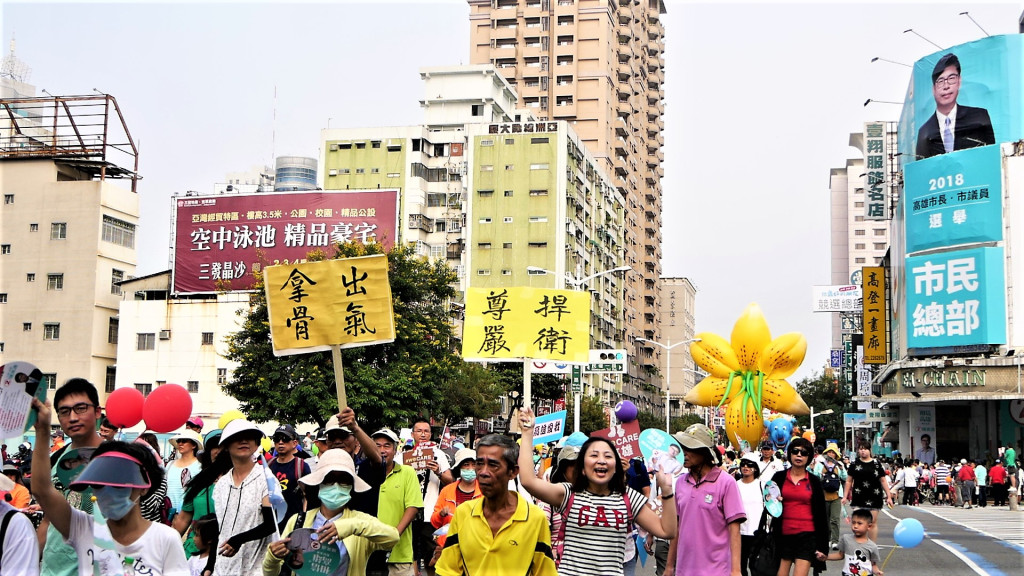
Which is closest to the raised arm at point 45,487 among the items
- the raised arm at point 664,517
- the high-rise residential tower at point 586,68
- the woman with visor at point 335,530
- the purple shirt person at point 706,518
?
the woman with visor at point 335,530

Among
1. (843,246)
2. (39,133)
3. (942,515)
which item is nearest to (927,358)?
(942,515)

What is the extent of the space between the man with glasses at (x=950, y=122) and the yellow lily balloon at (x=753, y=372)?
3248cm

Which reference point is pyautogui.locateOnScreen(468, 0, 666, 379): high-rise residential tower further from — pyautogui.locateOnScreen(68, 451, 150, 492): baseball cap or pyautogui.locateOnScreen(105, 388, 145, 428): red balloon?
pyautogui.locateOnScreen(68, 451, 150, 492): baseball cap

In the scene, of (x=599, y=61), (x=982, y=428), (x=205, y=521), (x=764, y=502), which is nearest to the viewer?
(x=205, y=521)

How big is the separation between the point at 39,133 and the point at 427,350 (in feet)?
94.8

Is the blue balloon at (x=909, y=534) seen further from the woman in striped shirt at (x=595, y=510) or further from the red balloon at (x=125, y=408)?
the red balloon at (x=125, y=408)

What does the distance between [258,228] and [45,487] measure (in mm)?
53476

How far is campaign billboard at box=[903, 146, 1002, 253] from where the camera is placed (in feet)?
146

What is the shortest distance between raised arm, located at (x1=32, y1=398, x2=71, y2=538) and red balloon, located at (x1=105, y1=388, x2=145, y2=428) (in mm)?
6100

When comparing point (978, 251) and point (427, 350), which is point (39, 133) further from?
point (978, 251)

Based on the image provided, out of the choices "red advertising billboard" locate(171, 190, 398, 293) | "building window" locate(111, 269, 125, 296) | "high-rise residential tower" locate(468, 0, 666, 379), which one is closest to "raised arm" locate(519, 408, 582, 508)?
"red advertising billboard" locate(171, 190, 398, 293)

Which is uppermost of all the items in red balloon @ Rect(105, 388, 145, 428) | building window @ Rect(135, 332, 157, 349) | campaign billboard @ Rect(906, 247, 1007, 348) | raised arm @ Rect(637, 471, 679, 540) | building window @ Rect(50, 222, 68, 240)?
building window @ Rect(50, 222, 68, 240)

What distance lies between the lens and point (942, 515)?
3153 centimetres

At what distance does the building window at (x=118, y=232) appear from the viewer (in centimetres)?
5569
